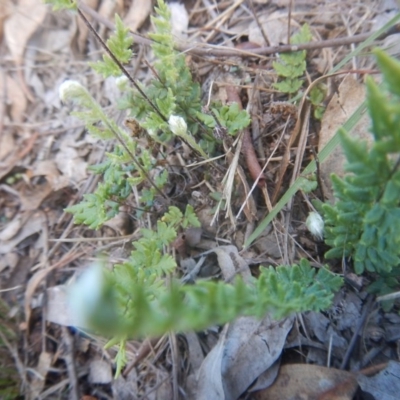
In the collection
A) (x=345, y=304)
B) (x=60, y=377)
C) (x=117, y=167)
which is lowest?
(x=60, y=377)

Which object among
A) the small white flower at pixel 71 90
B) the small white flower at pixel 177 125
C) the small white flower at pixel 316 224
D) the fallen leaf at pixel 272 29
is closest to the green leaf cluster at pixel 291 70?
the fallen leaf at pixel 272 29

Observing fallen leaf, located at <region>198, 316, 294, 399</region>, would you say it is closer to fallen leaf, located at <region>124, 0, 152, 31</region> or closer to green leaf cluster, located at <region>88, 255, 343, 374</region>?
green leaf cluster, located at <region>88, 255, 343, 374</region>

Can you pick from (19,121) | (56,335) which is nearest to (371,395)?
(56,335)

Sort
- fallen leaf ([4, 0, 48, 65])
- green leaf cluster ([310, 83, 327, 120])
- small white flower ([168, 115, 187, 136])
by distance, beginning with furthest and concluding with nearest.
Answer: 1. fallen leaf ([4, 0, 48, 65])
2. green leaf cluster ([310, 83, 327, 120])
3. small white flower ([168, 115, 187, 136])

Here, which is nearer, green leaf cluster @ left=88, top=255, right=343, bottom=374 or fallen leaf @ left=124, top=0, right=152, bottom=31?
green leaf cluster @ left=88, top=255, right=343, bottom=374

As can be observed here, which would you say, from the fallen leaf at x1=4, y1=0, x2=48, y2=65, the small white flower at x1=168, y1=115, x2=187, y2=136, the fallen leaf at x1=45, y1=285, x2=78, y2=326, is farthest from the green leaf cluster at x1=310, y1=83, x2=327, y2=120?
the fallen leaf at x1=4, y1=0, x2=48, y2=65

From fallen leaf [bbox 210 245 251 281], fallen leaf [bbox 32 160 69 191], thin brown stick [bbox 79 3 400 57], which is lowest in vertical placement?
fallen leaf [bbox 210 245 251 281]

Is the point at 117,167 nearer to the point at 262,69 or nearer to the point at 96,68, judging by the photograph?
the point at 96,68
